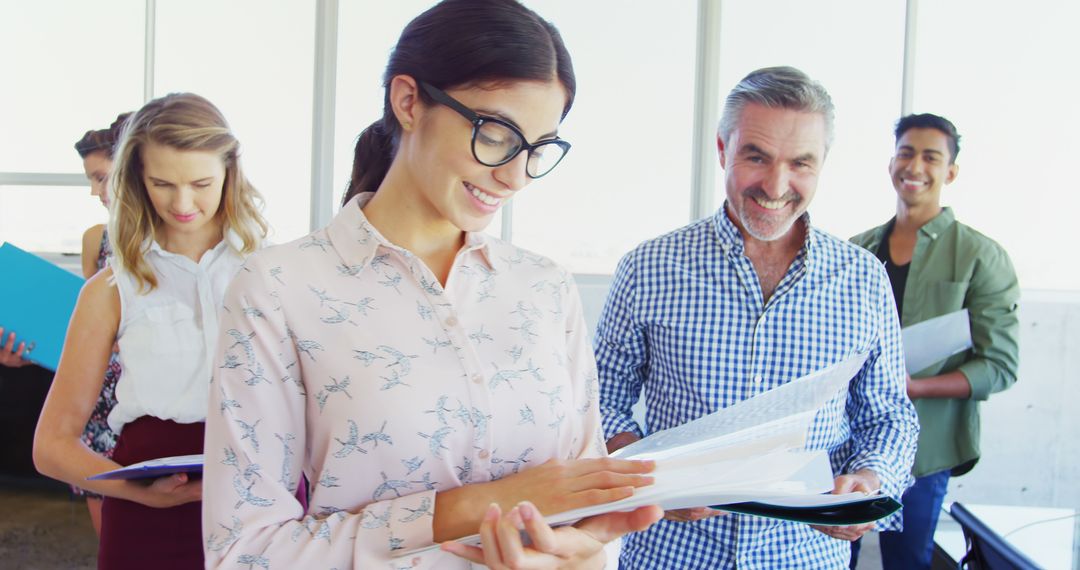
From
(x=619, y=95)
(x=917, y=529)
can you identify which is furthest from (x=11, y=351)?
(x=619, y=95)

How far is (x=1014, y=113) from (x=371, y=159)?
403 cm

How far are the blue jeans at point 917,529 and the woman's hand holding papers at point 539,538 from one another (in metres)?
1.98

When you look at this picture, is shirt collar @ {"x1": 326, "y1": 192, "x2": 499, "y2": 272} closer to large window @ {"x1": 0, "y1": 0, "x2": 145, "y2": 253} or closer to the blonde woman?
the blonde woman

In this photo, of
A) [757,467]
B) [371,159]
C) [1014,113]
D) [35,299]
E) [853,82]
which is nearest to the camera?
[757,467]

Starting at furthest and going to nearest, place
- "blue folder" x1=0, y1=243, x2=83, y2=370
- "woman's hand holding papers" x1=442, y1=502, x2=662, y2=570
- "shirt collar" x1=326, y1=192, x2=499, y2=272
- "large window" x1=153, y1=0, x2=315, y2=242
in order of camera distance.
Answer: "large window" x1=153, y1=0, x2=315, y2=242 → "blue folder" x1=0, y1=243, x2=83, y2=370 → "shirt collar" x1=326, y1=192, x2=499, y2=272 → "woman's hand holding papers" x1=442, y1=502, x2=662, y2=570

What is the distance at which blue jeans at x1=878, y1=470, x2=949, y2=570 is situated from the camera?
2584 mm

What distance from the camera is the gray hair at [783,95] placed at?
5.32 ft

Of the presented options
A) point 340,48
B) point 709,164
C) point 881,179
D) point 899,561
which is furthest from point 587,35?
point 899,561

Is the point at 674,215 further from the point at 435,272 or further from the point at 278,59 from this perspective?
the point at 435,272

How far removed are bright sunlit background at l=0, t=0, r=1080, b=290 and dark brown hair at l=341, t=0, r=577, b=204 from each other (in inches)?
126

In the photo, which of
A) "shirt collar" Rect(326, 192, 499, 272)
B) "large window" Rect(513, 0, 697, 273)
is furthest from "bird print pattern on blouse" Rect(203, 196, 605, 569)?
"large window" Rect(513, 0, 697, 273)

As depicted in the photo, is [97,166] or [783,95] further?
[97,166]

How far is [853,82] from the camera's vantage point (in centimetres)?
442

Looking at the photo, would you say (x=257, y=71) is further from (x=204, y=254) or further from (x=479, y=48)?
(x=479, y=48)
